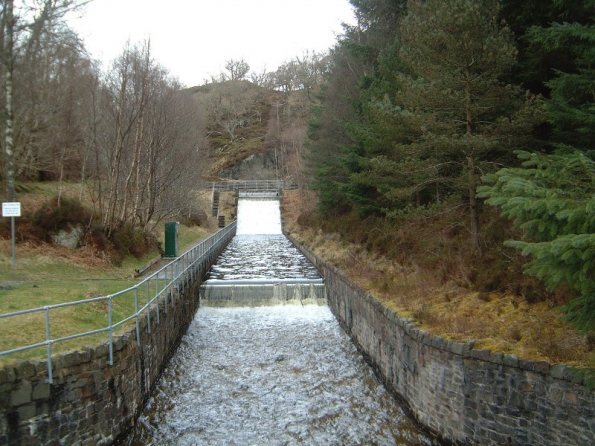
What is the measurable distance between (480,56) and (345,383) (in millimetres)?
7681

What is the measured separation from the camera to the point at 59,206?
1631 cm

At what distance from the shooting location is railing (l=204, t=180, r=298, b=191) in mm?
54250

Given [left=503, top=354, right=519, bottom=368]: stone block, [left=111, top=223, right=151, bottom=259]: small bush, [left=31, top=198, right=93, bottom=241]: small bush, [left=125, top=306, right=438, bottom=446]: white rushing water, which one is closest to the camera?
[left=503, top=354, right=519, bottom=368]: stone block

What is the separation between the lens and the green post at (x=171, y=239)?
20344 mm

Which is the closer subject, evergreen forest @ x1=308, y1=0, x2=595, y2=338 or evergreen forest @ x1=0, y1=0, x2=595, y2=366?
evergreen forest @ x1=0, y1=0, x2=595, y2=366

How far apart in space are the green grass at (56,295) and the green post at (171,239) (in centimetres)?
176

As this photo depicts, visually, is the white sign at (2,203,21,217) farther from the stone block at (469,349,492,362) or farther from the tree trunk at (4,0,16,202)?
the stone block at (469,349,492,362)

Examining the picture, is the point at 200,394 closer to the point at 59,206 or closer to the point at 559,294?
the point at 559,294

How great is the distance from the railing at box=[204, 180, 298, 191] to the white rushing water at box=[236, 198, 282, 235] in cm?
425

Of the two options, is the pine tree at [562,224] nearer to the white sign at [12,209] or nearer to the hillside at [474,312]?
the hillside at [474,312]

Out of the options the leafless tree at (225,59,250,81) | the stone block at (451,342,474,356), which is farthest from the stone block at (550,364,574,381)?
the leafless tree at (225,59,250,81)

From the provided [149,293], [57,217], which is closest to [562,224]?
[149,293]

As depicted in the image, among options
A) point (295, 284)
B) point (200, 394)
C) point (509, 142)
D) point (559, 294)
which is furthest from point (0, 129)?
point (559, 294)

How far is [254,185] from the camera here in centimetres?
5934
